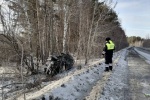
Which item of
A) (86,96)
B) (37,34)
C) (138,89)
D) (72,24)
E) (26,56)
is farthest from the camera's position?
(72,24)

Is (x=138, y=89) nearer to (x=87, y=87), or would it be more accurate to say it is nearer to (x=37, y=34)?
(x=87, y=87)

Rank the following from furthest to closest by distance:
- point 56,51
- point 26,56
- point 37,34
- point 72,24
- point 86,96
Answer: point 72,24 → point 56,51 → point 37,34 → point 26,56 → point 86,96

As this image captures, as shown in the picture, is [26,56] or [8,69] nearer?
[8,69]

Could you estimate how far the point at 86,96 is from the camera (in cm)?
887

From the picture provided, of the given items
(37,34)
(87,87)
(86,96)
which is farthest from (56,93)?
(37,34)

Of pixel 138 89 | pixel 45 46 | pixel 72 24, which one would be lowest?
pixel 138 89

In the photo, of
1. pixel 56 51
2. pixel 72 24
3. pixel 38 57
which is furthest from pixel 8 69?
pixel 72 24

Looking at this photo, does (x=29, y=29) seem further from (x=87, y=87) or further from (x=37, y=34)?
(x=87, y=87)

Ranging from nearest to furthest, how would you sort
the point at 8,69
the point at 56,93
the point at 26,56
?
1. the point at 56,93
2. the point at 8,69
3. the point at 26,56

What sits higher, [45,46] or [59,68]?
[45,46]

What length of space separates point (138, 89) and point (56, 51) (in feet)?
34.3

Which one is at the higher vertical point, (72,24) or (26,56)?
(72,24)

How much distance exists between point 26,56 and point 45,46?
2.21m

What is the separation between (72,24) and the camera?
24.3 meters
